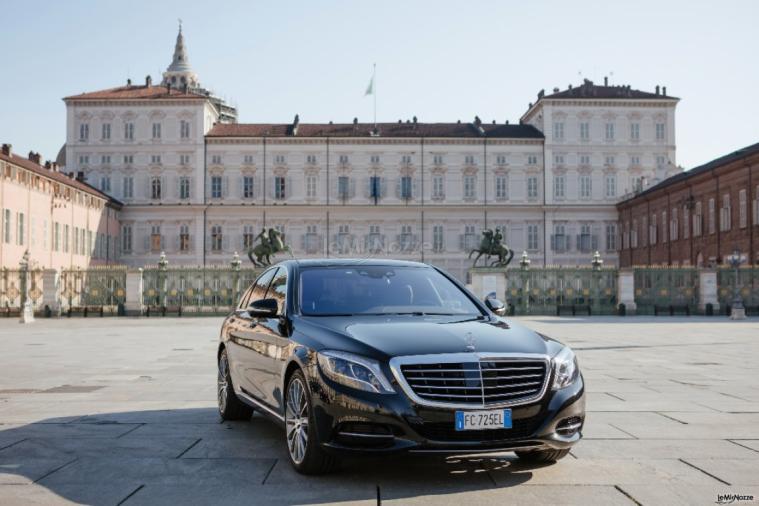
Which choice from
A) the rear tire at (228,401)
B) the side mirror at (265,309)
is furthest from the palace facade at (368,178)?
the side mirror at (265,309)

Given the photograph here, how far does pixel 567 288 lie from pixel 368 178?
30.0 metres

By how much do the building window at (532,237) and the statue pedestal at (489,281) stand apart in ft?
96.7

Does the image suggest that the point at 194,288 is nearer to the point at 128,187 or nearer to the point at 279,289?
the point at 128,187

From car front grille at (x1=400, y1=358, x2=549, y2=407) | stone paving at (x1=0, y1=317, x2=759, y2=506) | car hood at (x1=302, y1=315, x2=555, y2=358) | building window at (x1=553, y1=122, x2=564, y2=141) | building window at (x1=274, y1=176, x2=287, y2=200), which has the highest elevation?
building window at (x1=553, y1=122, x2=564, y2=141)

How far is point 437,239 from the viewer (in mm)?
69188

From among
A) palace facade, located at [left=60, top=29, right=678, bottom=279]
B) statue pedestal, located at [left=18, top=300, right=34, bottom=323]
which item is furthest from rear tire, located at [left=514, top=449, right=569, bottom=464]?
palace facade, located at [left=60, top=29, right=678, bottom=279]

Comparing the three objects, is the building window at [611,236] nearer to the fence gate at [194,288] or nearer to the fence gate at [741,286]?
the fence gate at [741,286]

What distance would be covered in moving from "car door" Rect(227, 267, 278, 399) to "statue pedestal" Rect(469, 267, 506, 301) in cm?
3202

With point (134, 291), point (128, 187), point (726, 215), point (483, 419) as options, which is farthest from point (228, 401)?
point (128, 187)

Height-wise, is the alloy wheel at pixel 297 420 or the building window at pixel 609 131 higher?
the building window at pixel 609 131

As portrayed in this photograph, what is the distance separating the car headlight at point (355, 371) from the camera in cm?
512

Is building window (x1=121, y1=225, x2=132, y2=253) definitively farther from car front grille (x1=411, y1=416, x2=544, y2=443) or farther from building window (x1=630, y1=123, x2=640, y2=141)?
car front grille (x1=411, y1=416, x2=544, y2=443)

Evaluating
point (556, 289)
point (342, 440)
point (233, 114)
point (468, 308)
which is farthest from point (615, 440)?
point (233, 114)

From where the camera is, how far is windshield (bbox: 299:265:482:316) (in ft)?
21.0
